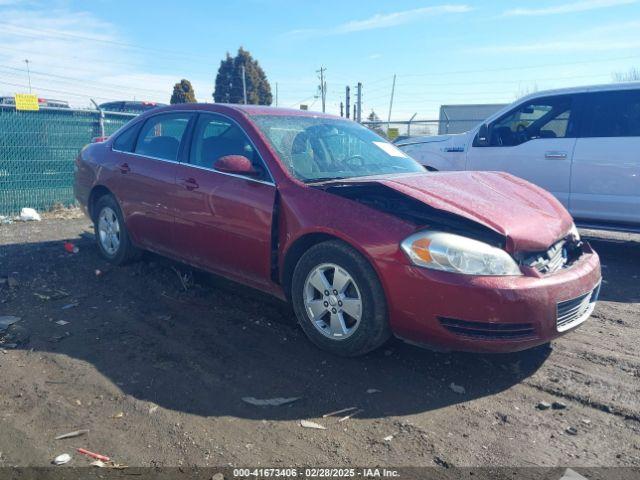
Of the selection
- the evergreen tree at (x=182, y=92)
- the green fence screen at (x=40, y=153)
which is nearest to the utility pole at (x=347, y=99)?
the green fence screen at (x=40, y=153)

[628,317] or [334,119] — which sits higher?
[334,119]

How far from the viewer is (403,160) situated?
193 inches

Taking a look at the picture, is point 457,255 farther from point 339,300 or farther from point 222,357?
point 222,357

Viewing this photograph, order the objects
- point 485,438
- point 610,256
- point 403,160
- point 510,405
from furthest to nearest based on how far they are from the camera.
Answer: point 610,256 → point 403,160 → point 510,405 → point 485,438

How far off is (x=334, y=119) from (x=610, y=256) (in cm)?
402

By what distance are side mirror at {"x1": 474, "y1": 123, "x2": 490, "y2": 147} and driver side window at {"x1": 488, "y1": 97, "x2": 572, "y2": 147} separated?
5 centimetres

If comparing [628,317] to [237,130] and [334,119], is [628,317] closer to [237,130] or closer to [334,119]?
[334,119]

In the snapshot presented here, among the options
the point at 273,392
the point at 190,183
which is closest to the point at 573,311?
the point at 273,392

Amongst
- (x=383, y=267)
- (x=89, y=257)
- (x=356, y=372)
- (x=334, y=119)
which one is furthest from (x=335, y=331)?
(x=89, y=257)

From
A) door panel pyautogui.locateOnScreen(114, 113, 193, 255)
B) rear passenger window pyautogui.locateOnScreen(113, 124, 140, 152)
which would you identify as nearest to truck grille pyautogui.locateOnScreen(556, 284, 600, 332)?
door panel pyautogui.locateOnScreen(114, 113, 193, 255)

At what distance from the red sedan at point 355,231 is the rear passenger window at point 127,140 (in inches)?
13.5

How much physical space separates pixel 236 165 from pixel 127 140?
224 centimetres

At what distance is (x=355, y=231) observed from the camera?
3432mm

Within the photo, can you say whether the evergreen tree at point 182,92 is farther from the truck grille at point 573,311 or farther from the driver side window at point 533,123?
the truck grille at point 573,311
